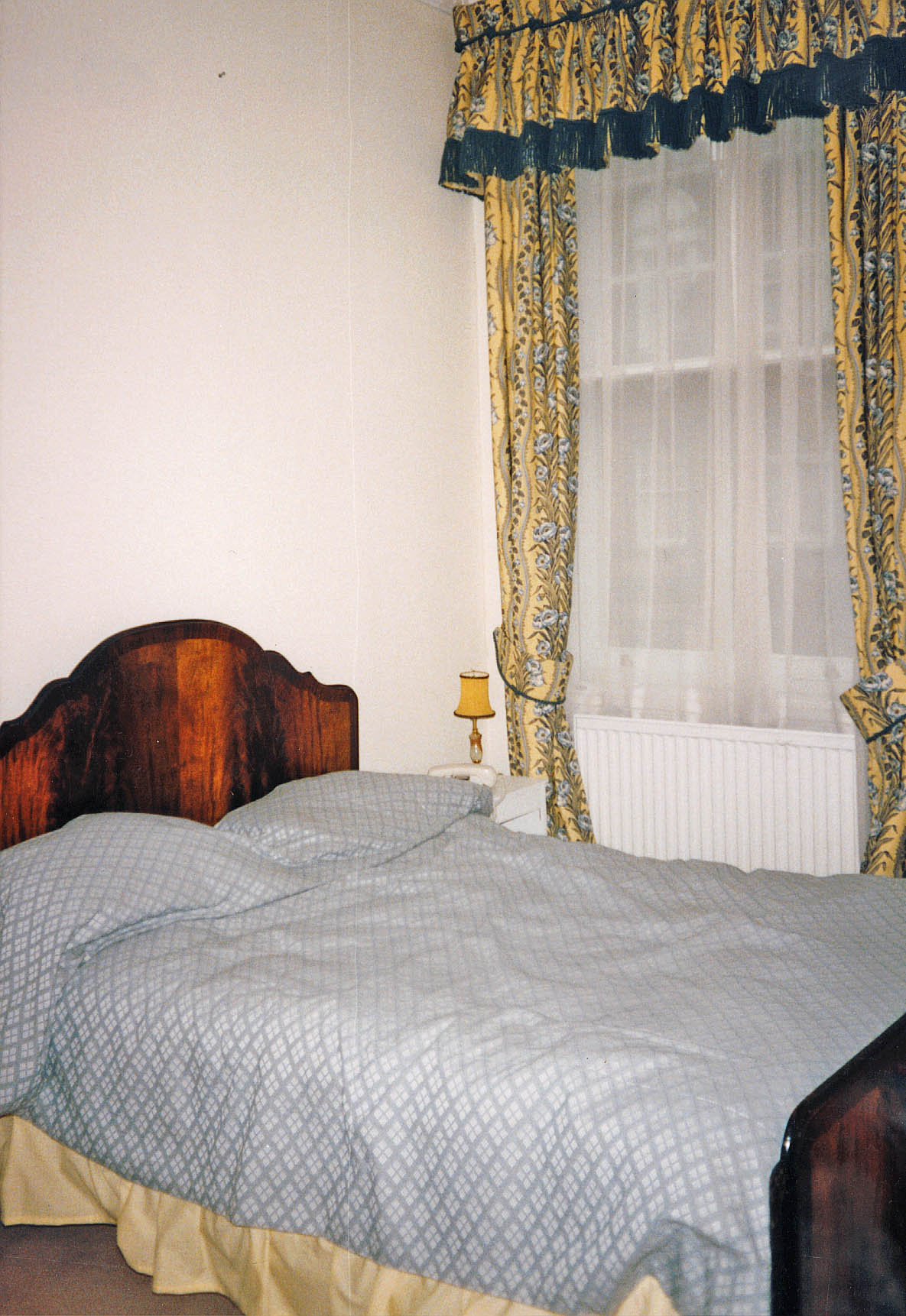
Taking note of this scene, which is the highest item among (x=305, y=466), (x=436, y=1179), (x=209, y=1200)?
(x=305, y=466)

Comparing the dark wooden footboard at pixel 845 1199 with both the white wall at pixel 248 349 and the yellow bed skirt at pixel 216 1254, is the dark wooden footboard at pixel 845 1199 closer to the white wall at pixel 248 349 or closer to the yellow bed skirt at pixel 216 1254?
the yellow bed skirt at pixel 216 1254

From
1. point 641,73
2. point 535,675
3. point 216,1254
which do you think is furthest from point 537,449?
point 216,1254

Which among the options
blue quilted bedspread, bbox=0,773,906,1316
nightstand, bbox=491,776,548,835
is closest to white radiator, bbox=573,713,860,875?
nightstand, bbox=491,776,548,835

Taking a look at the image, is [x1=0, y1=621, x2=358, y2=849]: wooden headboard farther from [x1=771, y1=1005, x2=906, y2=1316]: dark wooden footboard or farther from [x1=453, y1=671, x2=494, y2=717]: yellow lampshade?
[x1=771, y1=1005, x2=906, y2=1316]: dark wooden footboard

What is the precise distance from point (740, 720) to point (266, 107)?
2.32 metres

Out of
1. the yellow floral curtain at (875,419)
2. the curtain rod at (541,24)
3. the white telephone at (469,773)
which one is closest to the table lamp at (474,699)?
the white telephone at (469,773)

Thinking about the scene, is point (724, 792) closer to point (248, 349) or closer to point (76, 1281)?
point (248, 349)

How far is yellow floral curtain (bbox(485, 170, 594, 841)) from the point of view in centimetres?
363

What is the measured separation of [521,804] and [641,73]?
7.66 ft

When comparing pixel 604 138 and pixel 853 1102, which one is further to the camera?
pixel 604 138

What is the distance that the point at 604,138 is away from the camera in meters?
3.44

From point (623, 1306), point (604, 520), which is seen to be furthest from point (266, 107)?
point (623, 1306)

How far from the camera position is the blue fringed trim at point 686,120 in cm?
294

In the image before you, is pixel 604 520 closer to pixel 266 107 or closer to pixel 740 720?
pixel 740 720
